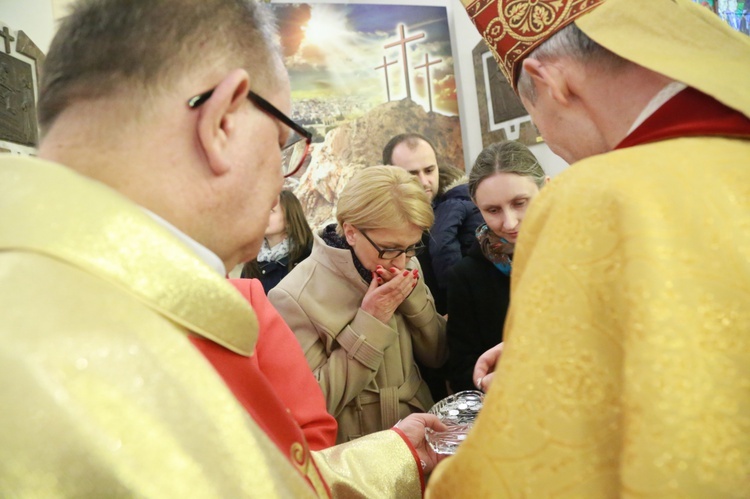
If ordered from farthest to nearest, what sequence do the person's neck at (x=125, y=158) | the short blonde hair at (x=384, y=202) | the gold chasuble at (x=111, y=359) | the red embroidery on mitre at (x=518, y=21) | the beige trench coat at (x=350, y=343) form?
1. the short blonde hair at (x=384, y=202)
2. the beige trench coat at (x=350, y=343)
3. the red embroidery on mitre at (x=518, y=21)
4. the person's neck at (x=125, y=158)
5. the gold chasuble at (x=111, y=359)

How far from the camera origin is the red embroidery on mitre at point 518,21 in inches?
54.8

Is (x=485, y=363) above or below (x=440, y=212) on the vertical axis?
below

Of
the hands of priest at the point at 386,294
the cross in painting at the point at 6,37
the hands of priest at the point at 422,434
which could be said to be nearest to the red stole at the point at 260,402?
the hands of priest at the point at 422,434

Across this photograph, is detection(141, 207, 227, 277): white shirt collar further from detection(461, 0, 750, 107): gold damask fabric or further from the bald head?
detection(461, 0, 750, 107): gold damask fabric

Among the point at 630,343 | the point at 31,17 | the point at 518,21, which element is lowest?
the point at 630,343

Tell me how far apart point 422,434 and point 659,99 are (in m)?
1.13

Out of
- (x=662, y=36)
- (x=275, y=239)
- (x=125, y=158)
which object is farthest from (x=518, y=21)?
(x=275, y=239)

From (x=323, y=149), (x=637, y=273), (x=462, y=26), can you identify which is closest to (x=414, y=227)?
(x=637, y=273)

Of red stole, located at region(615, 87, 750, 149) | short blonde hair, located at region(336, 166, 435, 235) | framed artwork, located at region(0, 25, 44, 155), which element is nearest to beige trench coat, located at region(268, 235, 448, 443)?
short blonde hair, located at region(336, 166, 435, 235)

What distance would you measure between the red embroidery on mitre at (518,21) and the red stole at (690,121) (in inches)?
13.5

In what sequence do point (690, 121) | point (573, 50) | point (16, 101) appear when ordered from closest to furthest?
point (690, 121)
point (573, 50)
point (16, 101)

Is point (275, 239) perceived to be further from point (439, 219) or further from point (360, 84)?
point (360, 84)

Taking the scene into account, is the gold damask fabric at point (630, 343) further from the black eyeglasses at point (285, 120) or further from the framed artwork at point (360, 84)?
the framed artwork at point (360, 84)

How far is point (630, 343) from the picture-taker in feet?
3.00
